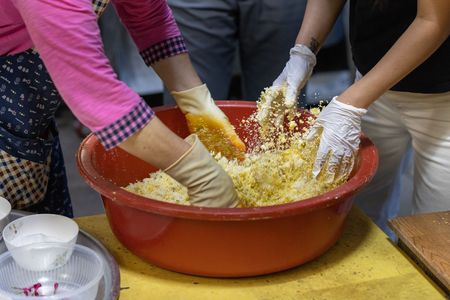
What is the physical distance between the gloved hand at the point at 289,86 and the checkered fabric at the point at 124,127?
1.50 feet

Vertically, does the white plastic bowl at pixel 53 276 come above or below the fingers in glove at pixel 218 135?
below

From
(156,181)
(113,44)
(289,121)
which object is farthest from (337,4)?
(113,44)

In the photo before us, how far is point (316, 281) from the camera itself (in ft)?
3.42

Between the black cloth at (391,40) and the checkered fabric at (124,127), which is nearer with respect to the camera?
the checkered fabric at (124,127)

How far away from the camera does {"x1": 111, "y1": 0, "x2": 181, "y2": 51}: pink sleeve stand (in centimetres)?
125

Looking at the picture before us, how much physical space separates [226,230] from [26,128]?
1.53ft

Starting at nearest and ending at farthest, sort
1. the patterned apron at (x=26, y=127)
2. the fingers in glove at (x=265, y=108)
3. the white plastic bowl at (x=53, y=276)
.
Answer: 1. the white plastic bowl at (x=53, y=276)
2. the patterned apron at (x=26, y=127)
3. the fingers in glove at (x=265, y=108)

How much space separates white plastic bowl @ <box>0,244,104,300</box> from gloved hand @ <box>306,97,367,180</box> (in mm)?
477

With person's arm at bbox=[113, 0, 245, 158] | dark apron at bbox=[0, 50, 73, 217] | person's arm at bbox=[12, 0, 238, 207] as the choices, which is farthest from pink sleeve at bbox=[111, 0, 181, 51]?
person's arm at bbox=[12, 0, 238, 207]

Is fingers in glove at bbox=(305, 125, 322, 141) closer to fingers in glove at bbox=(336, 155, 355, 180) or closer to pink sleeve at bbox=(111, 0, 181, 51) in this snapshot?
fingers in glove at bbox=(336, 155, 355, 180)

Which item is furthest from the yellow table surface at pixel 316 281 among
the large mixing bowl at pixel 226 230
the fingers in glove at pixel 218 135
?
the fingers in glove at pixel 218 135

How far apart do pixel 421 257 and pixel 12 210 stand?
78cm

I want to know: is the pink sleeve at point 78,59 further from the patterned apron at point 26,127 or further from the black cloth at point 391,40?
the black cloth at point 391,40

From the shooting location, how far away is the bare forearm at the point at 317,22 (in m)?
1.49
